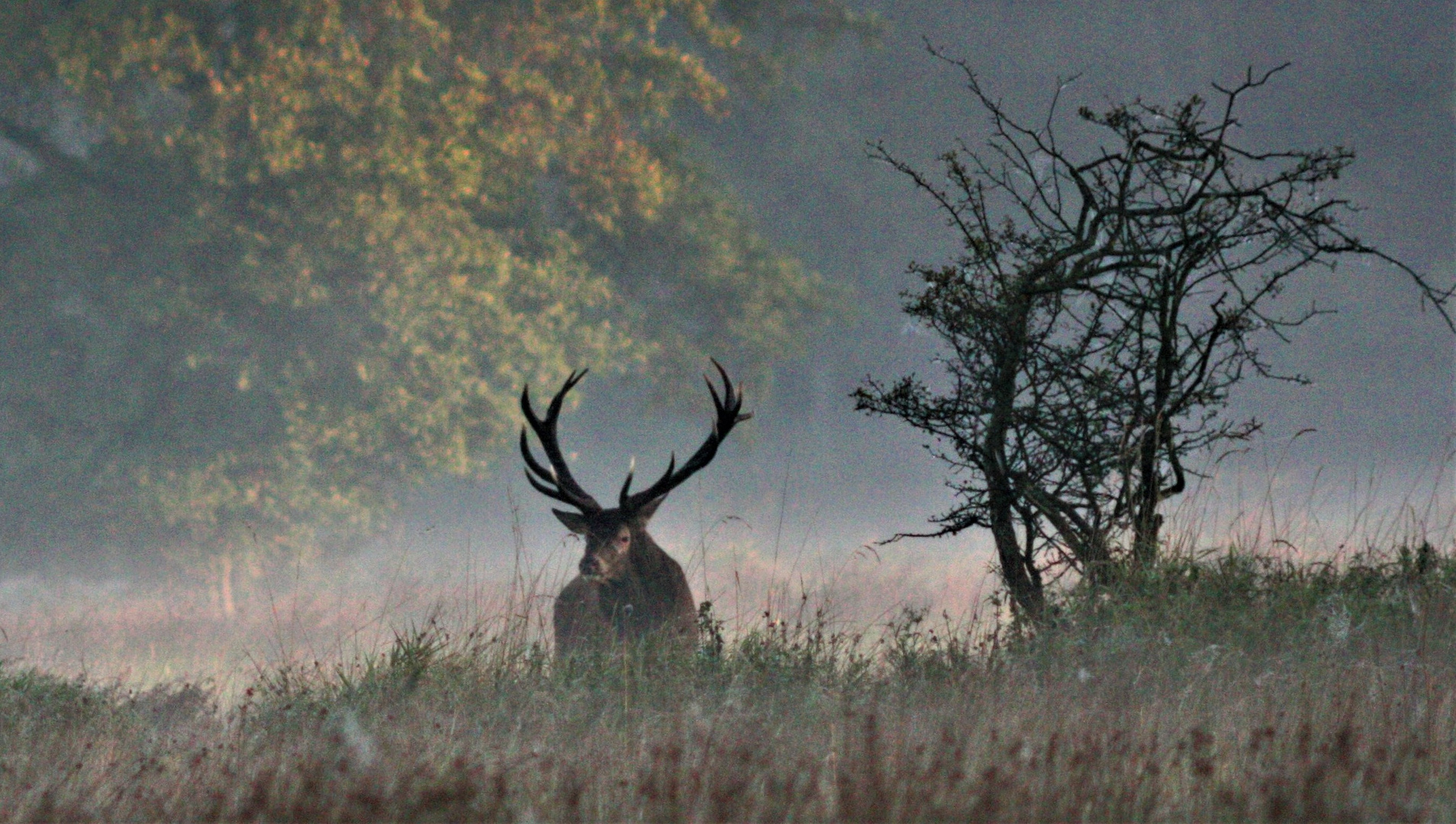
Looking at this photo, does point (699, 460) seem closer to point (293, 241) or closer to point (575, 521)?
point (575, 521)

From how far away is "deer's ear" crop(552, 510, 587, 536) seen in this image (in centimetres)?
765

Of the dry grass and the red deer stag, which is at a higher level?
the red deer stag

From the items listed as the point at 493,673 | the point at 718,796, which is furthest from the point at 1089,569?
the point at 718,796

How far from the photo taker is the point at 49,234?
18.9 m

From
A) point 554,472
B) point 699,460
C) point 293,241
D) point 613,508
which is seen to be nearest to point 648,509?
point 613,508

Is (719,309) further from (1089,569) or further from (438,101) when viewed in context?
(1089,569)

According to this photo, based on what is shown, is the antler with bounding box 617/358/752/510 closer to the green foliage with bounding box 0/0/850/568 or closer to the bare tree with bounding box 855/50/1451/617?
the bare tree with bounding box 855/50/1451/617

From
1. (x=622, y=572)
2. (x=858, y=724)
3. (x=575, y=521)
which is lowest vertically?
(x=858, y=724)

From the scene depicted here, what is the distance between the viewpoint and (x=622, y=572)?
25.2 feet

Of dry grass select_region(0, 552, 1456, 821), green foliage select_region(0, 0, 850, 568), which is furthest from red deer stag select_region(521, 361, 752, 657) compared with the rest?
green foliage select_region(0, 0, 850, 568)

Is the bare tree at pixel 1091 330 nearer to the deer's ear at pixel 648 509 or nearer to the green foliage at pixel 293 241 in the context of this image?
the deer's ear at pixel 648 509

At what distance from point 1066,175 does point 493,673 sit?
4683 millimetres

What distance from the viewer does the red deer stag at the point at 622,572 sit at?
7.47 metres

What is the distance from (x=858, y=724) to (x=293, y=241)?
15.4 metres
